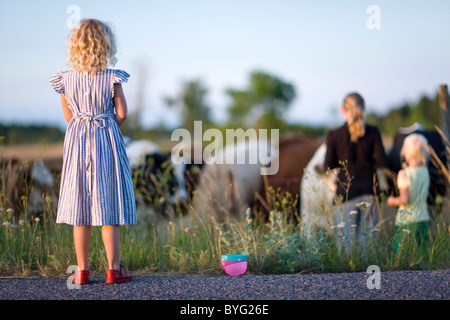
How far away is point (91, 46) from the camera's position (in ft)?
13.0

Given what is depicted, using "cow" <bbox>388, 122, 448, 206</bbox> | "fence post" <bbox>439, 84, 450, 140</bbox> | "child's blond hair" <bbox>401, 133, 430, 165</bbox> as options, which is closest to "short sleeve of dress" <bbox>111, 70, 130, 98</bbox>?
"child's blond hair" <bbox>401, 133, 430, 165</bbox>

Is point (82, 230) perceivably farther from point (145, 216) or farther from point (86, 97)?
point (145, 216)

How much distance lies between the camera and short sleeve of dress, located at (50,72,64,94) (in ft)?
13.6

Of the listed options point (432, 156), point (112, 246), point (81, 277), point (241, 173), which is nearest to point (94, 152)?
point (112, 246)

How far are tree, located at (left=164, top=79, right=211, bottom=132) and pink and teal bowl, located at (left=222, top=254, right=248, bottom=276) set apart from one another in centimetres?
5287

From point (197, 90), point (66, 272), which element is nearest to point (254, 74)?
point (197, 90)

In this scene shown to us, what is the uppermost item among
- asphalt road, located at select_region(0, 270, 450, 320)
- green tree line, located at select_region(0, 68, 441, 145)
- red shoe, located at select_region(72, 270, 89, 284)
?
green tree line, located at select_region(0, 68, 441, 145)

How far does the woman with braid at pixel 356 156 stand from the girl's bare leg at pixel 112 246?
2.30 metres

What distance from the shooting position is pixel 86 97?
405cm

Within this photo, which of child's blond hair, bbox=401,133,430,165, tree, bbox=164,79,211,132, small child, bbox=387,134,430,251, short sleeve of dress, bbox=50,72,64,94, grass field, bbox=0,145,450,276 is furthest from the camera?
tree, bbox=164,79,211,132

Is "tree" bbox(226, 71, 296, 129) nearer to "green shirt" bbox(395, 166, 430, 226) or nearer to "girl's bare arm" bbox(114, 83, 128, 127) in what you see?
"green shirt" bbox(395, 166, 430, 226)

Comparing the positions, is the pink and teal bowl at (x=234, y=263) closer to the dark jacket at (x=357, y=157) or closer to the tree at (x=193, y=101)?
the dark jacket at (x=357, y=157)

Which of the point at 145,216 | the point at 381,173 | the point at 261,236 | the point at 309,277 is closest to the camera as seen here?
the point at 309,277

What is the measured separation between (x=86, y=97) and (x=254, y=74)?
7087 centimetres
